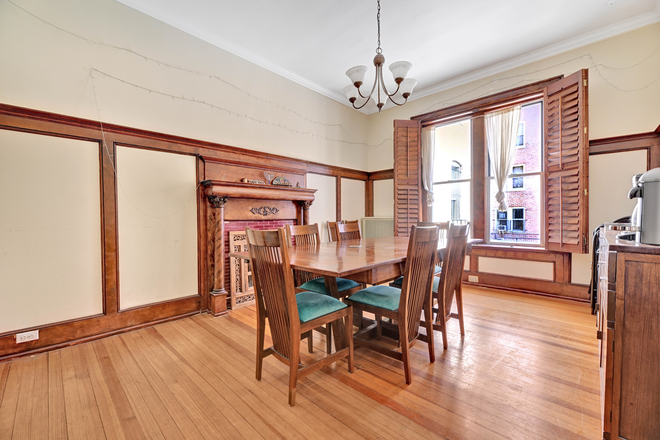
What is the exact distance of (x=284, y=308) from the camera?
1.60m

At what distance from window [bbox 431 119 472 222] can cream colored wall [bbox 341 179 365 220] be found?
1.38 meters

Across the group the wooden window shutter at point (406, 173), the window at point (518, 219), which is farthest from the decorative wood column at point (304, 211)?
the window at point (518, 219)

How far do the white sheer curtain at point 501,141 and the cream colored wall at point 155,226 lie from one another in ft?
13.6

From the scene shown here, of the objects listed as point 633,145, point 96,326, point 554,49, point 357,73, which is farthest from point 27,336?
point 554,49

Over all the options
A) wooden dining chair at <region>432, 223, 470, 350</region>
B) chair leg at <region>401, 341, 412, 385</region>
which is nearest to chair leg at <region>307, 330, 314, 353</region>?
chair leg at <region>401, 341, 412, 385</region>

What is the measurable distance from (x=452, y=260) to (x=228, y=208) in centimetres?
255

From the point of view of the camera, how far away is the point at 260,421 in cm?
147

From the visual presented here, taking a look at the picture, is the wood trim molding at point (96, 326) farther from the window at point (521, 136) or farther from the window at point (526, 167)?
the window at point (521, 136)

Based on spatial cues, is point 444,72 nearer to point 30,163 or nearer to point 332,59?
point 332,59

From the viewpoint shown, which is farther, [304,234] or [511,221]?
[511,221]

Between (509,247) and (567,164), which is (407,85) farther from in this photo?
(509,247)

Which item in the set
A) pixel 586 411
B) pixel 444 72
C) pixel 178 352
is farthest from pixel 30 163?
pixel 444 72

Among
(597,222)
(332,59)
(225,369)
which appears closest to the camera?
(225,369)

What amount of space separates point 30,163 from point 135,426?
222cm
